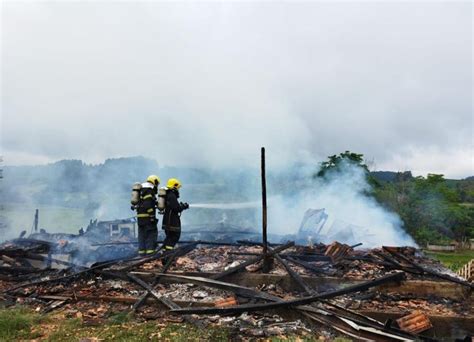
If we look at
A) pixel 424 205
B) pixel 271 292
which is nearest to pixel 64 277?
pixel 271 292

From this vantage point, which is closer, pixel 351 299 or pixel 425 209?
pixel 351 299

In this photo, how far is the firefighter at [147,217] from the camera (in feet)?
31.9

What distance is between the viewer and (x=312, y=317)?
5305 millimetres

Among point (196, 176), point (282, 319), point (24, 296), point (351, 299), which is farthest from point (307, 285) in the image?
point (196, 176)

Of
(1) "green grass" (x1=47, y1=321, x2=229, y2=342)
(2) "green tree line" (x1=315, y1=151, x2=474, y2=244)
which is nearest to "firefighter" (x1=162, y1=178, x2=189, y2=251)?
(1) "green grass" (x1=47, y1=321, x2=229, y2=342)

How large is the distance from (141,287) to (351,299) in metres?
4.23

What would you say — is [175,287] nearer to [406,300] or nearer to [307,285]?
[307,285]

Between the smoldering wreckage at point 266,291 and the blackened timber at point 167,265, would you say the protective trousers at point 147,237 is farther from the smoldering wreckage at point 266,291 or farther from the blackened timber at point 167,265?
the blackened timber at point 167,265

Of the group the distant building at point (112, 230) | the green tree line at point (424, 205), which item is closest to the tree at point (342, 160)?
the green tree line at point (424, 205)

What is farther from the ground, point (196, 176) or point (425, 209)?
point (196, 176)

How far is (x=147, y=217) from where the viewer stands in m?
9.71

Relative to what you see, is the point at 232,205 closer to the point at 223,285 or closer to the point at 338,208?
the point at 338,208

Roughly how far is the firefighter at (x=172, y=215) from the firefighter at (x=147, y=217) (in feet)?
1.26

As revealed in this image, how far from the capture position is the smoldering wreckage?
5.27 metres
